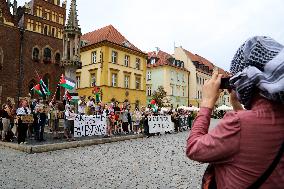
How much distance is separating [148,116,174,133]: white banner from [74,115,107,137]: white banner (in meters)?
4.21

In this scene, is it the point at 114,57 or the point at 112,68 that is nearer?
the point at 112,68

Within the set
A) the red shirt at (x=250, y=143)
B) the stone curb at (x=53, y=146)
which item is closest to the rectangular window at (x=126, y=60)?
the stone curb at (x=53, y=146)

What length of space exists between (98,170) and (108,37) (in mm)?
41301

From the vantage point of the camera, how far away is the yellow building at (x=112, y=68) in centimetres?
4603

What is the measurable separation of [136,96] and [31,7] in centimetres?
1973

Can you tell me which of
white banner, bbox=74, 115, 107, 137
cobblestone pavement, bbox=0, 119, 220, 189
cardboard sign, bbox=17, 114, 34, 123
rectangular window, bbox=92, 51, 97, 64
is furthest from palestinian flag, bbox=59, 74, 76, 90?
rectangular window, bbox=92, 51, 97, 64

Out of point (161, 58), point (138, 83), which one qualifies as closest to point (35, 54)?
point (138, 83)

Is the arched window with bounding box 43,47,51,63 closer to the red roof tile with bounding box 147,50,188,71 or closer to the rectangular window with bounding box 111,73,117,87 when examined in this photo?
the rectangular window with bounding box 111,73,117,87

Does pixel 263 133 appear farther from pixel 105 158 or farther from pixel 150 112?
pixel 150 112

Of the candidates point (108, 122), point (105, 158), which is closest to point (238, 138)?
point (105, 158)

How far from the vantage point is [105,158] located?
10.9 m

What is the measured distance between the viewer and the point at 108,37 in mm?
48406

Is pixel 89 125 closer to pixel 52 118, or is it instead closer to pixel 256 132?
pixel 52 118

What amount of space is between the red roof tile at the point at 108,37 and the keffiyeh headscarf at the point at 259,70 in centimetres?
4554
